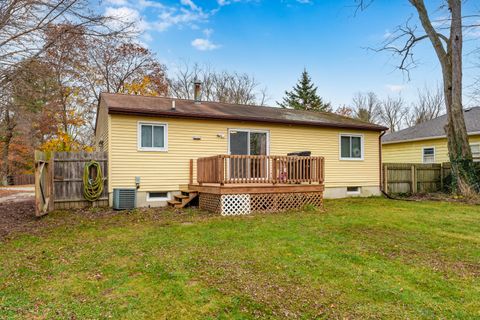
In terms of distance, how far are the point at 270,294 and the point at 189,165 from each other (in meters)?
7.41

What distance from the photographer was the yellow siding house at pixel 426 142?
52.4 feet

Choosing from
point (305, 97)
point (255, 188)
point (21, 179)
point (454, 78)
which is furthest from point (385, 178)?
point (21, 179)

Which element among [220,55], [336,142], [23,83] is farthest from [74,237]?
[220,55]

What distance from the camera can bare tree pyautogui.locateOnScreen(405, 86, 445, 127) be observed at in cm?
3353

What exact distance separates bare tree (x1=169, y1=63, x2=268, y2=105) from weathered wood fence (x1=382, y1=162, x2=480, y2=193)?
1737 cm

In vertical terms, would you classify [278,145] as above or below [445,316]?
above

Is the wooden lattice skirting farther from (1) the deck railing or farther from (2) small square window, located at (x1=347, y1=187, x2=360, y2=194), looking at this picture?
(2) small square window, located at (x1=347, y1=187, x2=360, y2=194)

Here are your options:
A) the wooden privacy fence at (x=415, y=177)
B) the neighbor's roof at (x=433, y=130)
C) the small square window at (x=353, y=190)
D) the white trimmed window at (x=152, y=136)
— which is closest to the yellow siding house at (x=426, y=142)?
the neighbor's roof at (x=433, y=130)

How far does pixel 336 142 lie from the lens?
492 inches

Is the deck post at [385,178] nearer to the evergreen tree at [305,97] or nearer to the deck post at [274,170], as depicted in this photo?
the deck post at [274,170]

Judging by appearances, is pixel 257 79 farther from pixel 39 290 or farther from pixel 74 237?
pixel 39 290

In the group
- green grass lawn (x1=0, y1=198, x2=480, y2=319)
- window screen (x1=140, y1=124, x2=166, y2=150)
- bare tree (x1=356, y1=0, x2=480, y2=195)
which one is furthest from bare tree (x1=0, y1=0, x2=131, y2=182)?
bare tree (x1=356, y1=0, x2=480, y2=195)

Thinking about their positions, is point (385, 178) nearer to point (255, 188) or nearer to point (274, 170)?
point (274, 170)

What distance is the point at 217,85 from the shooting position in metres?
28.8
